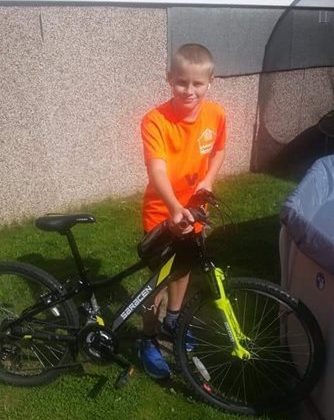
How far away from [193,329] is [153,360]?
0.31 metres

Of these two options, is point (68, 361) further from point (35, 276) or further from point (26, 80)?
point (26, 80)

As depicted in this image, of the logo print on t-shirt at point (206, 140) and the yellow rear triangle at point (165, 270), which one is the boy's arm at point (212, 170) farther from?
the yellow rear triangle at point (165, 270)

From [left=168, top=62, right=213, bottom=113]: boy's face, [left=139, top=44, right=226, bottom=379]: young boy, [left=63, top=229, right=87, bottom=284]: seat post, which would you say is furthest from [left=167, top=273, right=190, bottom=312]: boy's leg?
[left=168, top=62, right=213, bottom=113]: boy's face

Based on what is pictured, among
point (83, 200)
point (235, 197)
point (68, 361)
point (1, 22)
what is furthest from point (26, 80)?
point (68, 361)

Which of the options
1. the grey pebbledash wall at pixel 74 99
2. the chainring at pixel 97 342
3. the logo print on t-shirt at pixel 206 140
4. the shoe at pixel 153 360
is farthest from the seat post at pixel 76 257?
the grey pebbledash wall at pixel 74 99

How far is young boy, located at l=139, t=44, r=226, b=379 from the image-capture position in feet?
8.87

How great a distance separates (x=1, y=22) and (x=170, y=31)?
6.30 ft

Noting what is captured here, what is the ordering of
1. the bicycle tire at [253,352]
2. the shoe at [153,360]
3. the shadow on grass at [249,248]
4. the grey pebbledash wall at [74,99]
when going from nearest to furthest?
the bicycle tire at [253,352], the shoe at [153,360], the shadow on grass at [249,248], the grey pebbledash wall at [74,99]

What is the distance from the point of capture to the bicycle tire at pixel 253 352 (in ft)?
9.14

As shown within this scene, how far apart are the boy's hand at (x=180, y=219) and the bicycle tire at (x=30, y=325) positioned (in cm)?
77

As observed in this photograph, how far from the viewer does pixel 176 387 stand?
323cm

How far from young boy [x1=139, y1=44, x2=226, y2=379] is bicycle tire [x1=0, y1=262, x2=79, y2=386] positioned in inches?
20.3

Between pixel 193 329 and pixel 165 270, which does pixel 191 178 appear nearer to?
pixel 165 270

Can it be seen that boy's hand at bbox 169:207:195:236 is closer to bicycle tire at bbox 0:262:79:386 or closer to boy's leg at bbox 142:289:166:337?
boy's leg at bbox 142:289:166:337
